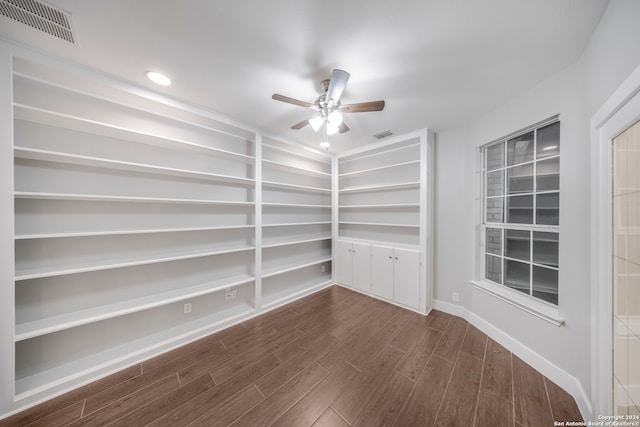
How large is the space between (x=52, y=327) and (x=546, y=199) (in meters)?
4.33

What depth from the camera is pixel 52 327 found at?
5.11 ft

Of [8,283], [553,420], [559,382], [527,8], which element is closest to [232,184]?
[8,283]

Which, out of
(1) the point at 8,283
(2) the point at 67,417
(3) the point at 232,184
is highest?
(3) the point at 232,184

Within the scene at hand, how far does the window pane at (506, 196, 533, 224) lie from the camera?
206 cm

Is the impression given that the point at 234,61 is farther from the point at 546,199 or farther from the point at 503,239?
the point at 503,239

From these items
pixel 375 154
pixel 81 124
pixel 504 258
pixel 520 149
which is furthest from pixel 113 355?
pixel 520 149

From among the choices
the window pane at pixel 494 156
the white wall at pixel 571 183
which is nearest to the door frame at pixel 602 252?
the white wall at pixel 571 183

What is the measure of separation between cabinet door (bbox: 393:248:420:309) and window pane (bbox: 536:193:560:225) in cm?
127

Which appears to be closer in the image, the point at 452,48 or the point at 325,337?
the point at 452,48

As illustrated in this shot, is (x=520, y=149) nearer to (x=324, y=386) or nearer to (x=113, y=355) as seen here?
(x=324, y=386)

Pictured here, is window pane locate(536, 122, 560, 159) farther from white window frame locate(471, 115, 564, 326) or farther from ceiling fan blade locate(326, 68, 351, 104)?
ceiling fan blade locate(326, 68, 351, 104)

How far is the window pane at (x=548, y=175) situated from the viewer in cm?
184

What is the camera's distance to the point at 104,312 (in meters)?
1.80

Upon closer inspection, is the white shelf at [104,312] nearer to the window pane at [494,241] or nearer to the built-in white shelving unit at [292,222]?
the built-in white shelving unit at [292,222]
